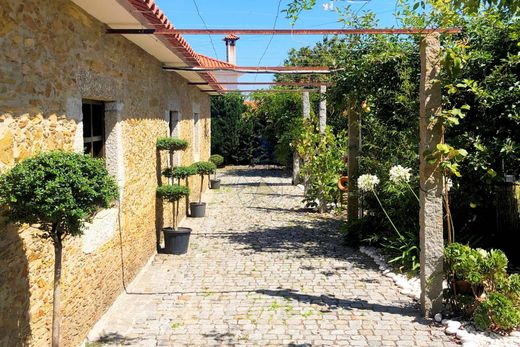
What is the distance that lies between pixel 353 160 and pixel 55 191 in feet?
21.3

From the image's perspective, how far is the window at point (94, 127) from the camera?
4836 mm

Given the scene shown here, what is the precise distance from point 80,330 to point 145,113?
3449 millimetres

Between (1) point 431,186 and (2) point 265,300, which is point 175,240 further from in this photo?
(1) point 431,186

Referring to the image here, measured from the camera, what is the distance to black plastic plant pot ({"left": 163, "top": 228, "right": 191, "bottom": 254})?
719 centimetres

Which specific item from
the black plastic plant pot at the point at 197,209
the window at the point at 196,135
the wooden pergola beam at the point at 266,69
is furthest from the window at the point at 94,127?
the window at the point at 196,135

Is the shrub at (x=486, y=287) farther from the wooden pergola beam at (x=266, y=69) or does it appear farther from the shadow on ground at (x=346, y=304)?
the wooden pergola beam at (x=266, y=69)

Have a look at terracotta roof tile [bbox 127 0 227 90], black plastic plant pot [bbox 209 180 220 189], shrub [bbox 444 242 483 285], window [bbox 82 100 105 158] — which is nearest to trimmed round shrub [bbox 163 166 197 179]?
terracotta roof tile [bbox 127 0 227 90]

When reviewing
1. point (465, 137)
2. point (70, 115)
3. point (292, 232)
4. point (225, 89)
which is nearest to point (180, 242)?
point (292, 232)

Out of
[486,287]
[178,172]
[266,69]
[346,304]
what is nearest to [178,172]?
[178,172]

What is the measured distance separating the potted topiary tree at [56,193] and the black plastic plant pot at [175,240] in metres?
4.19

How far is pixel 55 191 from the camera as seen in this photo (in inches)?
103

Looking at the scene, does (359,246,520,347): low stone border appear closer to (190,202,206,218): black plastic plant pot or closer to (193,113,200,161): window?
(190,202,206,218): black plastic plant pot

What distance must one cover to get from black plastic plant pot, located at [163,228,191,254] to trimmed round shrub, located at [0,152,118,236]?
4.31 m

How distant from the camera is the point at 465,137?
535cm
